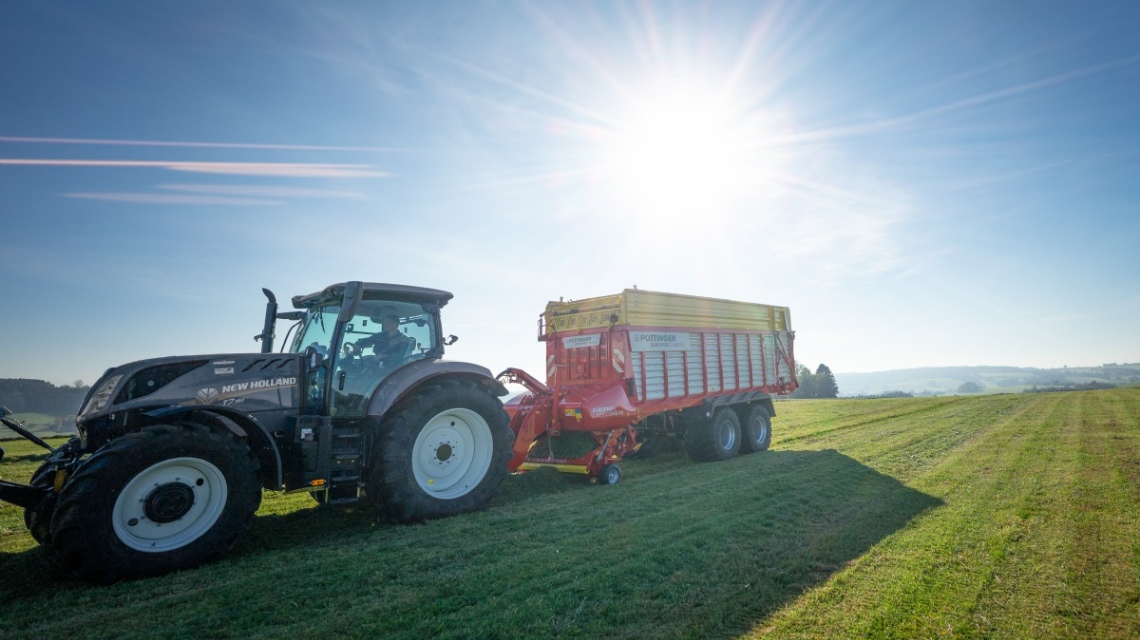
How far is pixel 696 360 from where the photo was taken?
11.1 m

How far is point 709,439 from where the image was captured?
1056 cm

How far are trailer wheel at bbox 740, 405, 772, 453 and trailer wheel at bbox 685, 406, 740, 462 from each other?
96 centimetres

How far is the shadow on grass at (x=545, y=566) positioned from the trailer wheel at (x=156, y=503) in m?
0.22

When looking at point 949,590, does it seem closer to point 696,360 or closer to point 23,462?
point 696,360

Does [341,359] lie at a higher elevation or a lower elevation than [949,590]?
higher

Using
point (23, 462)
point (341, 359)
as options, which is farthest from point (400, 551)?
point (23, 462)

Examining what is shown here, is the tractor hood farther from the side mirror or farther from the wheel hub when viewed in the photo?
the wheel hub

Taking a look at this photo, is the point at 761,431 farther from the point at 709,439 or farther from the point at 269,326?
the point at 269,326

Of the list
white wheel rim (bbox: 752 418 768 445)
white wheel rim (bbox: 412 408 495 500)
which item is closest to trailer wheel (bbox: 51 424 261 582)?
white wheel rim (bbox: 412 408 495 500)

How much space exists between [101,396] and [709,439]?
902 cm

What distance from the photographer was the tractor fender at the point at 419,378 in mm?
5883

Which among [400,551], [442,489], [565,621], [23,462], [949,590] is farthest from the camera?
[23,462]

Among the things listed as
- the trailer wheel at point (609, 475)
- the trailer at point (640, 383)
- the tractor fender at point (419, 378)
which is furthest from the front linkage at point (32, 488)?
the trailer wheel at point (609, 475)

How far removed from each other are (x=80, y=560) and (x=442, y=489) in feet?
10.4
